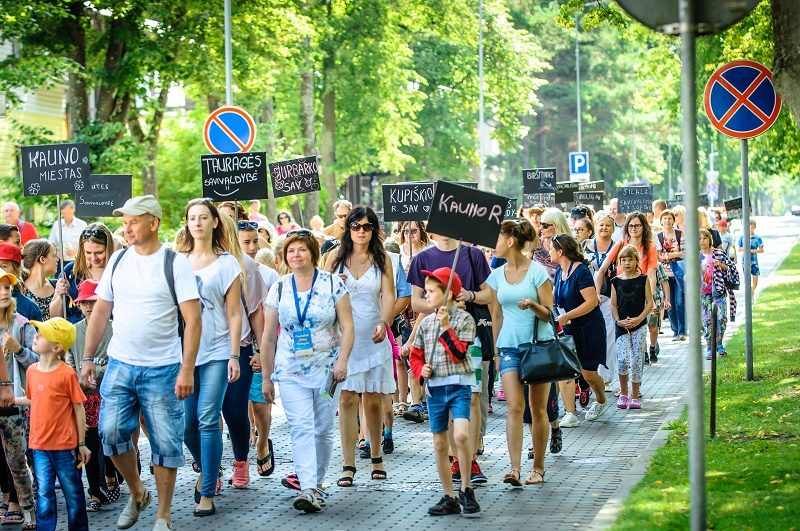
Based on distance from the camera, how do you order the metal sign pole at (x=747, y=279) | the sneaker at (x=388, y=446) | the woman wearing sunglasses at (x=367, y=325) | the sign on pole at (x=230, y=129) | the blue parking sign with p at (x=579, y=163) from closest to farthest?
the woman wearing sunglasses at (x=367, y=325), the sneaker at (x=388, y=446), the metal sign pole at (x=747, y=279), the sign on pole at (x=230, y=129), the blue parking sign with p at (x=579, y=163)

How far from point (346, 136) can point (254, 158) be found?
33.2 meters

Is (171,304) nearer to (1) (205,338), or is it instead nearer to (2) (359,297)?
(1) (205,338)

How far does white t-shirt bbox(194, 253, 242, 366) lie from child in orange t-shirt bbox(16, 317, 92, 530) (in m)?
1.07

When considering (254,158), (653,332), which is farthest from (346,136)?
(254,158)

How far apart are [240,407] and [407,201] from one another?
6.65 meters

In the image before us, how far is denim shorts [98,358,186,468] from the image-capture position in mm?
9039

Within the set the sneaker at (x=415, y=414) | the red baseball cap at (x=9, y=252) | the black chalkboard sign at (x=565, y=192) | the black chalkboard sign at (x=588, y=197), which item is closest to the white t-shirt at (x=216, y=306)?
the red baseball cap at (x=9, y=252)

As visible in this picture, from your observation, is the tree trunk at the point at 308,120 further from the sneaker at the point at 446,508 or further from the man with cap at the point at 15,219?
the sneaker at the point at 446,508

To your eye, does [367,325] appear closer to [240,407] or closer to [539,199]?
[240,407]

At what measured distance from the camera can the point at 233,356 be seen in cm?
990

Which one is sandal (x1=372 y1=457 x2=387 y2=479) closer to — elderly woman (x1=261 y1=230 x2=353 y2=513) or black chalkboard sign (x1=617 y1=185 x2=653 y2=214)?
elderly woman (x1=261 y1=230 x2=353 y2=513)

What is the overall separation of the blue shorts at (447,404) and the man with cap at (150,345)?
1663 millimetres

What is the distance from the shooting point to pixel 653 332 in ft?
64.4

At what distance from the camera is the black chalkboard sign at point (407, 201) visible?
16672mm
